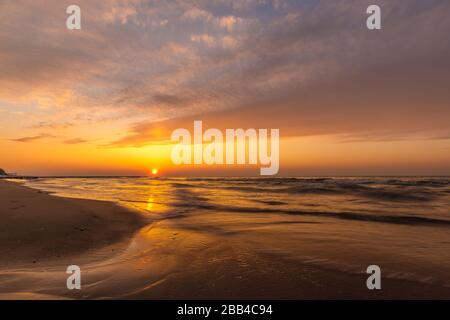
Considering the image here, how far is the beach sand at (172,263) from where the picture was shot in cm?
439

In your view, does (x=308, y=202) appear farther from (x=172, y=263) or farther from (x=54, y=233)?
(x=54, y=233)

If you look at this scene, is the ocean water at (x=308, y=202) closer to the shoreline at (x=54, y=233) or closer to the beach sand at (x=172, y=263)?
the shoreline at (x=54, y=233)

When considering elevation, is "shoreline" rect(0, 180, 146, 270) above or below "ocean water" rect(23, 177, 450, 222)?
above

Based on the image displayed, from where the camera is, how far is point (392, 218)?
41.5 feet

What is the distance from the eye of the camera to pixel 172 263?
5.86m

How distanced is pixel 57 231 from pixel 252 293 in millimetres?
6130

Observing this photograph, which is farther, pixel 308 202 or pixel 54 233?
pixel 308 202

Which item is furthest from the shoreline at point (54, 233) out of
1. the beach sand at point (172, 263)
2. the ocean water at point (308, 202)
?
the ocean water at point (308, 202)

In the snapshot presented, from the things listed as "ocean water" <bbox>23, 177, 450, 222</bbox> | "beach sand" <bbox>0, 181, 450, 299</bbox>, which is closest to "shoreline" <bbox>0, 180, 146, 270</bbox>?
"beach sand" <bbox>0, 181, 450, 299</bbox>

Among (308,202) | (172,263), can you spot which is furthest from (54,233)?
(308,202)

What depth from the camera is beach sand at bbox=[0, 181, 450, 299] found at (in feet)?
14.4

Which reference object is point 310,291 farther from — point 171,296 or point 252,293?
point 171,296

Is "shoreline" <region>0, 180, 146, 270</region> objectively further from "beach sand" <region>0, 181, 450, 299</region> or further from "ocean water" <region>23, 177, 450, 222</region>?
"ocean water" <region>23, 177, 450, 222</region>
